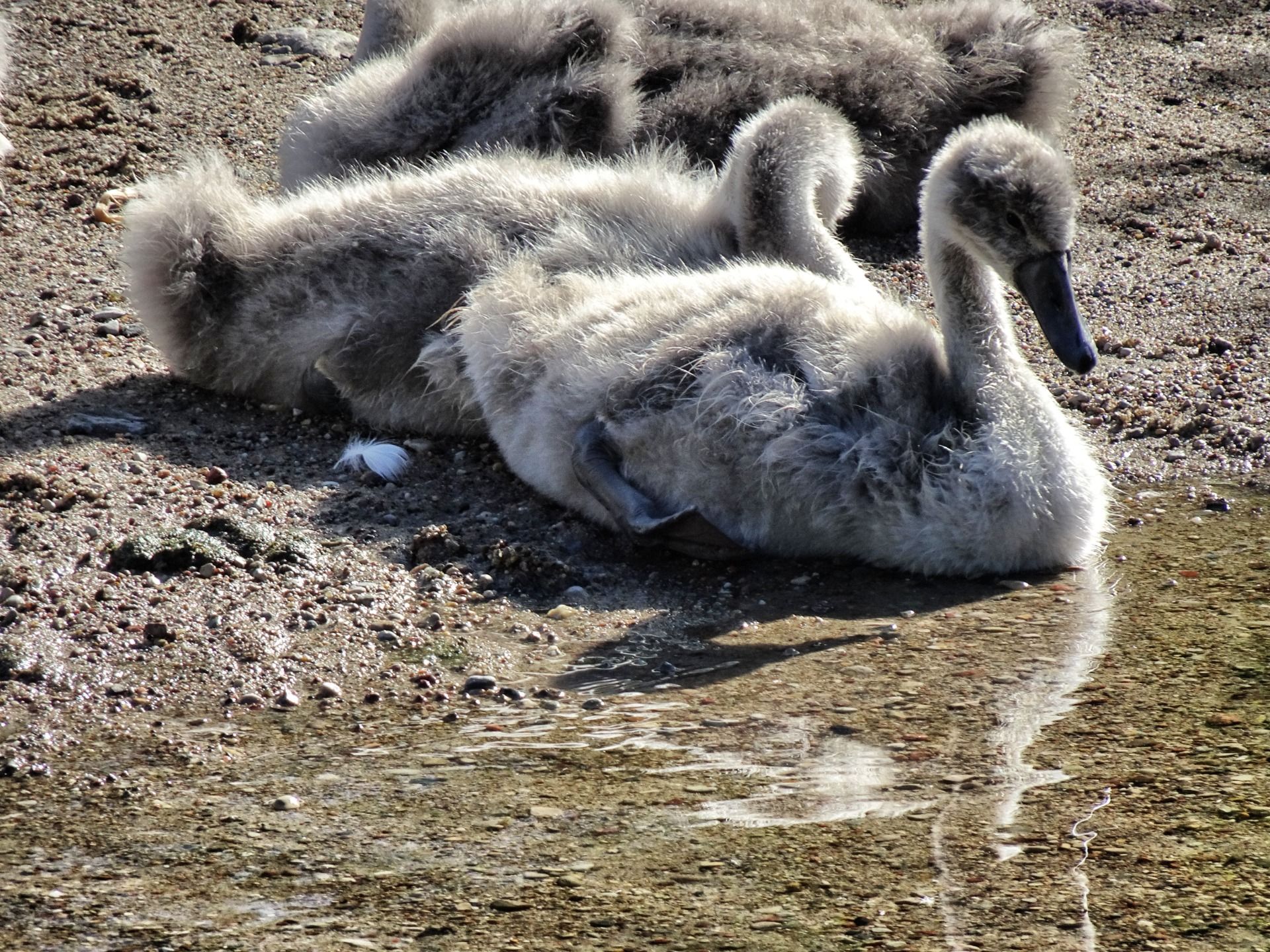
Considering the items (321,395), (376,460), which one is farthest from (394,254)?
(376,460)

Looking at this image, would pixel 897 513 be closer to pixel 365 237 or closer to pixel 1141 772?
pixel 1141 772

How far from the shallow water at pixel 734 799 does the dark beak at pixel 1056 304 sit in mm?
738

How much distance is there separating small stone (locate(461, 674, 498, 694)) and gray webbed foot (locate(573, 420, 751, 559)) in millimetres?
756

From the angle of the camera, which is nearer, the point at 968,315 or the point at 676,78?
the point at 968,315

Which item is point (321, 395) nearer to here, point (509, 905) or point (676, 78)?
point (676, 78)

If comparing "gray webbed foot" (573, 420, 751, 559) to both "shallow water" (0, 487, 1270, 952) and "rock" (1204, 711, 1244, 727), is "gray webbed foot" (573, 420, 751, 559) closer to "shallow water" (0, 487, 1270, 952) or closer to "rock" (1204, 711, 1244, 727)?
"shallow water" (0, 487, 1270, 952)

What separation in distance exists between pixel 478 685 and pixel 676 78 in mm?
3546

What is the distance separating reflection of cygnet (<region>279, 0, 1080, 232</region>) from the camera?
6.32 metres

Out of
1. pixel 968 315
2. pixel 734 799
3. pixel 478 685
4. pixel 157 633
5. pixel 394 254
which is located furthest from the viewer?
pixel 394 254

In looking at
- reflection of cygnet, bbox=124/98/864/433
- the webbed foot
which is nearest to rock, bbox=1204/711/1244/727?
reflection of cygnet, bbox=124/98/864/433

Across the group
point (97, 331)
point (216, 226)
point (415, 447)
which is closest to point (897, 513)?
point (415, 447)

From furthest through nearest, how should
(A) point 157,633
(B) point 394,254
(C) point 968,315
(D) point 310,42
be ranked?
(D) point 310,42 → (B) point 394,254 → (C) point 968,315 → (A) point 157,633

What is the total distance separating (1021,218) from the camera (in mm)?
4668

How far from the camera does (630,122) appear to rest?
21.3ft
